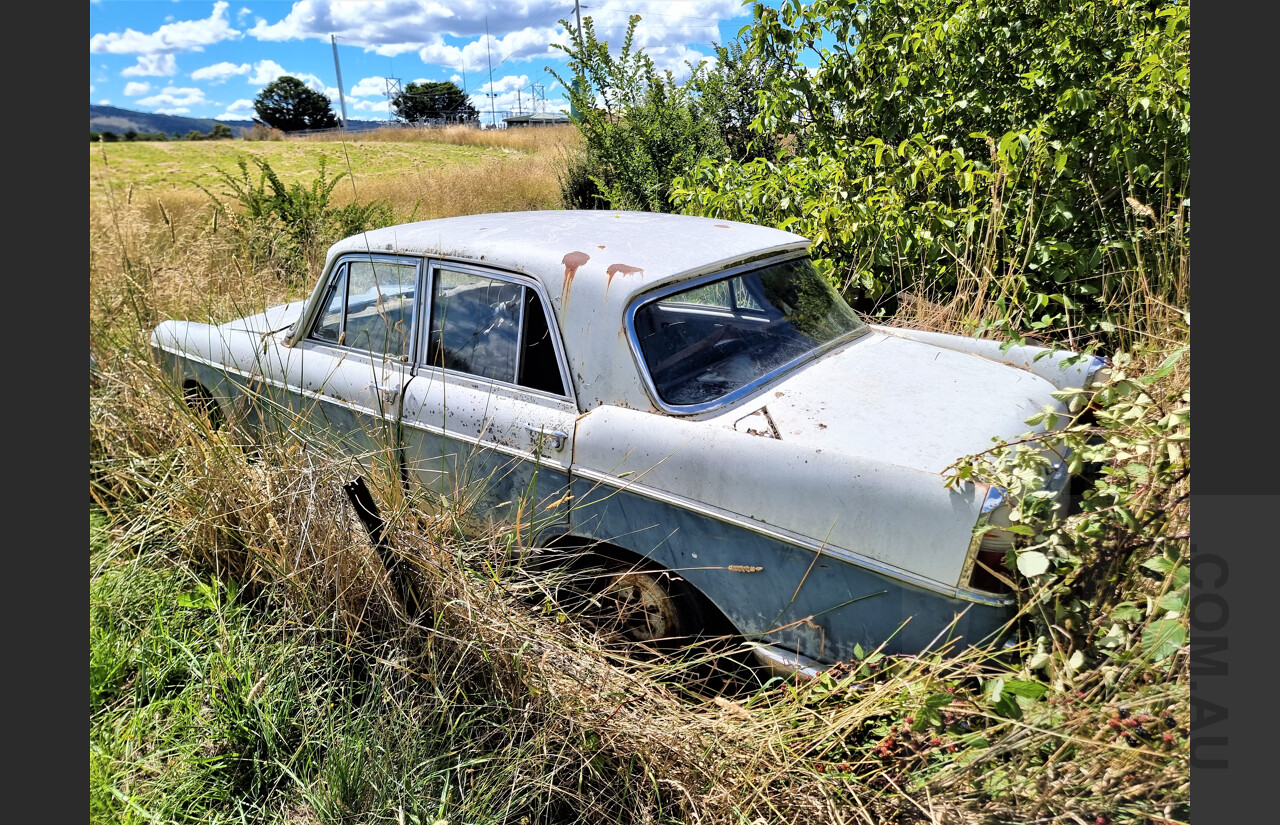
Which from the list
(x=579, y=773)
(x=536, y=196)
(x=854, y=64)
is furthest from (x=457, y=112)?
(x=579, y=773)

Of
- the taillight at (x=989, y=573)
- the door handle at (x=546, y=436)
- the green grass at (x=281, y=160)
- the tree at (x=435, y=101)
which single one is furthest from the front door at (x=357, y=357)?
the tree at (x=435, y=101)

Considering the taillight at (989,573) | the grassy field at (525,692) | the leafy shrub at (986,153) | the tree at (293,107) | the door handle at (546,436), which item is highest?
the tree at (293,107)

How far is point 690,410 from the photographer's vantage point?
8.41ft

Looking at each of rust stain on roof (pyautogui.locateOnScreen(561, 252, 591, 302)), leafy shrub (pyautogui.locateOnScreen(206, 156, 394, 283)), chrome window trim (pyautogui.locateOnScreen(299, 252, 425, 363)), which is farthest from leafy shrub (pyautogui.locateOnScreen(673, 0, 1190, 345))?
leafy shrub (pyautogui.locateOnScreen(206, 156, 394, 283))

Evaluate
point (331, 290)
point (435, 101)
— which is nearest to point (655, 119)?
point (331, 290)

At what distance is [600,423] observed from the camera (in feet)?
8.57

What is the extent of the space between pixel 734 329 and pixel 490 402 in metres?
1.00

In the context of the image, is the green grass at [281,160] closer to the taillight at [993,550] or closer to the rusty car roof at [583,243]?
the rusty car roof at [583,243]

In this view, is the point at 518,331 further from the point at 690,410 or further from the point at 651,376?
the point at 690,410

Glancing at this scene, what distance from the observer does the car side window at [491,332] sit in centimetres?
287

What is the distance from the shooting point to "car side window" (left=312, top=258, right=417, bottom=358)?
331 cm

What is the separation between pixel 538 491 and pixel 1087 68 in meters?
4.15

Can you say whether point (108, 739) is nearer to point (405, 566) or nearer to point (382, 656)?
point (382, 656)

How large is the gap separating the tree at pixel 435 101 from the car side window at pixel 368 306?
52.5 meters
